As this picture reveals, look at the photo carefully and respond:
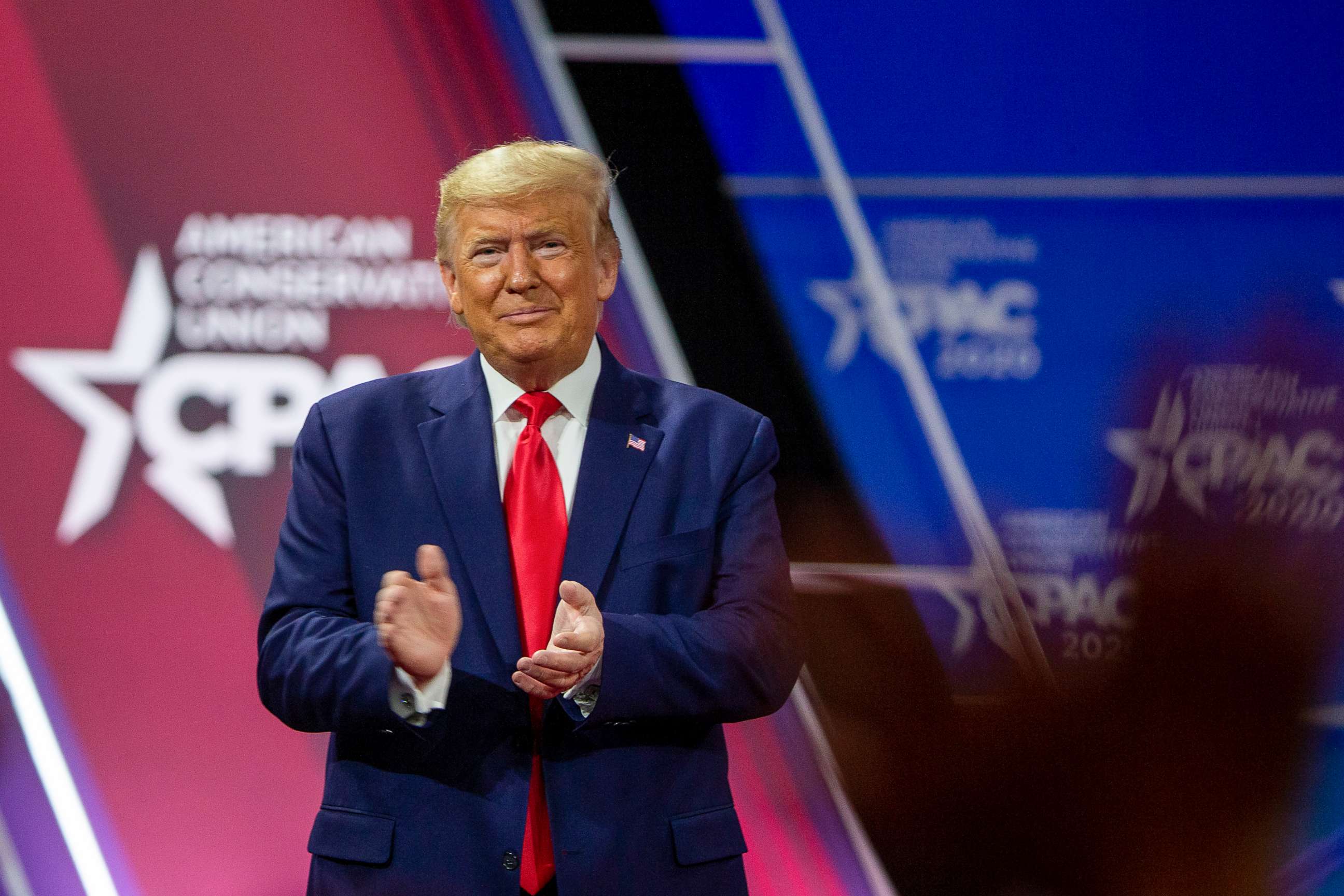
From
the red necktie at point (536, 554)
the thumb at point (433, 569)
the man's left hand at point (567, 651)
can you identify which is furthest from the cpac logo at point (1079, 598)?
the thumb at point (433, 569)

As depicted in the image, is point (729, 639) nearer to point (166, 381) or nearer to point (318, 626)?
point (318, 626)

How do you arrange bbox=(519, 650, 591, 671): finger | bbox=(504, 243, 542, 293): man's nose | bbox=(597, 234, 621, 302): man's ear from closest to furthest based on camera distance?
1. bbox=(519, 650, 591, 671): finger
2. bbox=(504, 243, 542, 293): man's nose
3. bbox=(597, 234, 621, 302): man's ear

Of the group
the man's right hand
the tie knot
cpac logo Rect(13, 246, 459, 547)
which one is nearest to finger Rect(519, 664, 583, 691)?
the man's right hand

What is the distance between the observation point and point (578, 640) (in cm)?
148

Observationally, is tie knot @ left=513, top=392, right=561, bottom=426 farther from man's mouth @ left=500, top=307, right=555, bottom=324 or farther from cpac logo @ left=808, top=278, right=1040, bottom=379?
cpac logo @ left=808, top=278, right=1040, bottom=379

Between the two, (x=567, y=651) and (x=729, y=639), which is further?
(x=729, y=639)

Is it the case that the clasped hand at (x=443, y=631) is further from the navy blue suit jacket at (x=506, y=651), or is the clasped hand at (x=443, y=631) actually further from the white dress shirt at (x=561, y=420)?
the white dress shirt at (x=561, y=420)

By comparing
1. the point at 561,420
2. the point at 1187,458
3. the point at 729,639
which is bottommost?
the point at 1187,458

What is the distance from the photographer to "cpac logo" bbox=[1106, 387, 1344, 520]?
302 centimetres

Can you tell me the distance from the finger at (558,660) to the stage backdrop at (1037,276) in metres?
1.63

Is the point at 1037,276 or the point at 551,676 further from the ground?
the point at 1037,276

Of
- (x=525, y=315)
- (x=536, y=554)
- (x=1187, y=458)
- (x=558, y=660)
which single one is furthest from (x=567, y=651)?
(x=1187, y=458)

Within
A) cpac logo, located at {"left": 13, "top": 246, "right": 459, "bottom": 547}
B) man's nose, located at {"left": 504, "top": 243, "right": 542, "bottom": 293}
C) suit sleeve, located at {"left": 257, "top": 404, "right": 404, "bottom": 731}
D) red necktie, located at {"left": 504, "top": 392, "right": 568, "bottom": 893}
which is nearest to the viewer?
suit sleeve, located at {"left": 257, "top": 404, "right": 404, "bottom": 731}

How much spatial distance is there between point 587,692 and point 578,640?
0.16 meters
